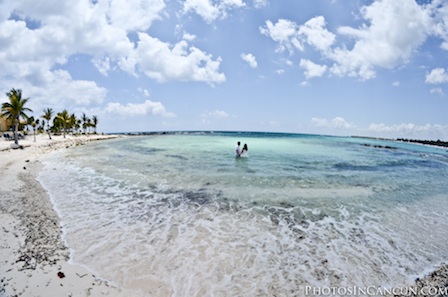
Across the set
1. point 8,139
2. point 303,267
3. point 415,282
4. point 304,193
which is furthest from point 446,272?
point 8,139

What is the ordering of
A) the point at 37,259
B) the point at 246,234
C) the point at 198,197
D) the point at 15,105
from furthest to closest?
the point at 15,105 → the point at 198,197 → the point at 246,234 → the point at 37,259

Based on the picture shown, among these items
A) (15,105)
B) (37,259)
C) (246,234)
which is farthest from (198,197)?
(15,105)

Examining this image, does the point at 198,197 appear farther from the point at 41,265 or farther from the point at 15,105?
the point at 15,105

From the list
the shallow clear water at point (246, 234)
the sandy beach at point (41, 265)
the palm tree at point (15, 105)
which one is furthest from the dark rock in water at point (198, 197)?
the palm tree at point (15, 105)

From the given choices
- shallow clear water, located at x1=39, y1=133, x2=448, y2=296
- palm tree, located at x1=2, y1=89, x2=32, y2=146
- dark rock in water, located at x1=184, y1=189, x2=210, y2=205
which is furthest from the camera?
palm tree, located at x1=2, y1=89, x2=32, y2=146

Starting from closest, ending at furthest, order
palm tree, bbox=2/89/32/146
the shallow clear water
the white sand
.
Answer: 1. the white sand
2. the shallow clear water
3. palm tree, bbox=2/89/32/146

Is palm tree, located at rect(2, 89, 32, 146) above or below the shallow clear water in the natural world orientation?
above

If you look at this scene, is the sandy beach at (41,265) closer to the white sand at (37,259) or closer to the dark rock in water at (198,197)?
the white sand at (37,259)

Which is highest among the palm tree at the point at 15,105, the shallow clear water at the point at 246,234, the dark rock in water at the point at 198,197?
the palm tree at the point at 15,105

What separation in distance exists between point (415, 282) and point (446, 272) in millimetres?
1225

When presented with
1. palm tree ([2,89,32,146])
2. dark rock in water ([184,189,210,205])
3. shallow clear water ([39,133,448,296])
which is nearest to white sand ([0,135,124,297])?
shallow clear water ([39,133,448,296])

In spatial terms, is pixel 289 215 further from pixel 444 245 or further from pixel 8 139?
pixel 8 139

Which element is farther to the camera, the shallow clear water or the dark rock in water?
the dark rock in water

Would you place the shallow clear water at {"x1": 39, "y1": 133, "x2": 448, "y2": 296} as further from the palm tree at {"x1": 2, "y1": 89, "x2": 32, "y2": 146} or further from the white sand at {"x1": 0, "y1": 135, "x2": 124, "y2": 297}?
the palm tree at {"x1": 2, "y1": 89, "x2": 32, "y2": 146}
